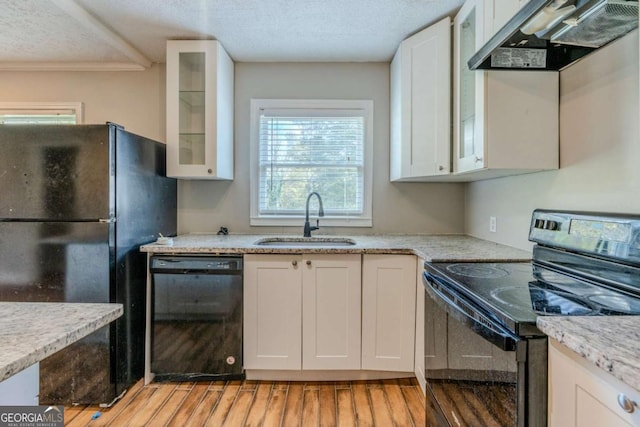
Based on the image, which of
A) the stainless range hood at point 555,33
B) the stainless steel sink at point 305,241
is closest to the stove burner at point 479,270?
the stainless range hood at point 555,33

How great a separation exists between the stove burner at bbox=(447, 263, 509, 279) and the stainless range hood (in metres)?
0.91

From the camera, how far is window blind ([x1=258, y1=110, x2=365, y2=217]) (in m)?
2.76

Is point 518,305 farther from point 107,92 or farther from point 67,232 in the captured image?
point 107,92

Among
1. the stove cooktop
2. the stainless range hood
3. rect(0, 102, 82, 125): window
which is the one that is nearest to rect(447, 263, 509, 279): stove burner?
the stove cooktop

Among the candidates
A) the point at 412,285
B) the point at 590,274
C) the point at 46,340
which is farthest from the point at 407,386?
the point at 46,340

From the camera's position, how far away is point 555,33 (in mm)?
1210

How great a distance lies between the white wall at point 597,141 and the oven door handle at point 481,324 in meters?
0.76

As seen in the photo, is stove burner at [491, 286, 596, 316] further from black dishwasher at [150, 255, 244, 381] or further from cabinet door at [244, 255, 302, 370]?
black dishwasher at [150, 255, 244, 381]

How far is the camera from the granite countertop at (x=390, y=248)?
1.79 metres

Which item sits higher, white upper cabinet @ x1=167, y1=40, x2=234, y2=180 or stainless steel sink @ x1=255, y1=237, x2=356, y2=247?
white upper cabinet @ x1=167, y1=40, x2=234, y2=180

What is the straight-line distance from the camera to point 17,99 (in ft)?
9.11

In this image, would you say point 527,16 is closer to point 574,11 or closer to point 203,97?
point 574,11

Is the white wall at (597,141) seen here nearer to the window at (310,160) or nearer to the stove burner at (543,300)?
the stove burner at (543,300)

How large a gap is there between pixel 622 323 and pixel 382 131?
2.15 meters
